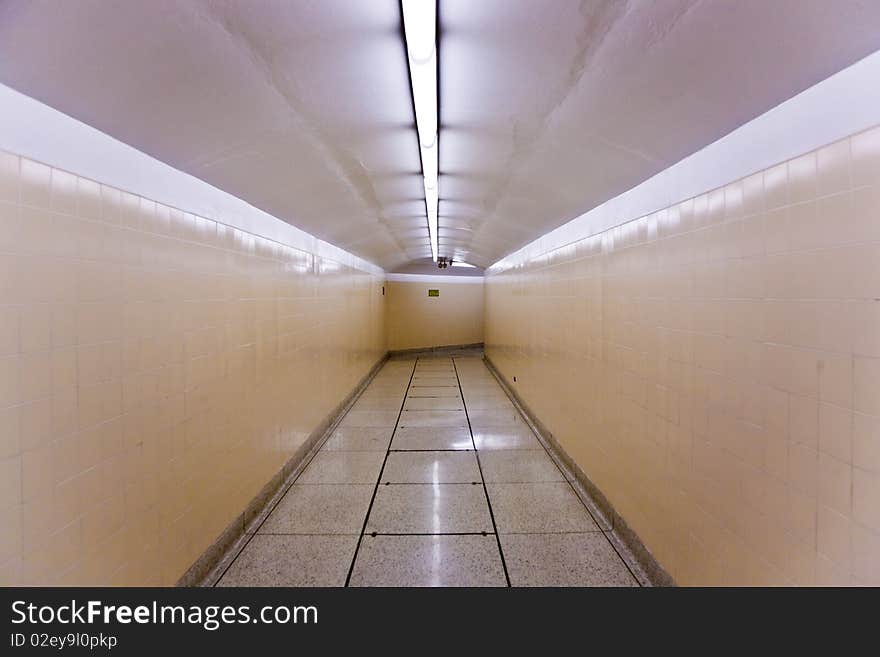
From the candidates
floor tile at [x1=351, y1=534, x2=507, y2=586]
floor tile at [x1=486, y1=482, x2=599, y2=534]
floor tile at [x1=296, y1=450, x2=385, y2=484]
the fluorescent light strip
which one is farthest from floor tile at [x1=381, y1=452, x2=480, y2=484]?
the fluorescent light strip

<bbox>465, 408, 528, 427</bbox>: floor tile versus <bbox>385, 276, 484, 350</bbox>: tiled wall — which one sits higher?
<bbox>385, 276, 484, 350</bbox>: tiled wall

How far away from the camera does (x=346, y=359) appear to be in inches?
247

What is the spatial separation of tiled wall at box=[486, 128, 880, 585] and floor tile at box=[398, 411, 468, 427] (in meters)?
2.74

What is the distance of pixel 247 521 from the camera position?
9.69 feet

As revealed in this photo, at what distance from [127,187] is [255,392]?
162cm

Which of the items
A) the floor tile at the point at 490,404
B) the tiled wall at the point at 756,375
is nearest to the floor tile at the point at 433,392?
the floor tile at the point at 490,404

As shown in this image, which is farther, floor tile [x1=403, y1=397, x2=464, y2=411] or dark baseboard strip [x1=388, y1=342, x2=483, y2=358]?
dark baseboard strip [x1=388, y1=342, x2=483, y2=358]

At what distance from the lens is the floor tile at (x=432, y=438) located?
4652mm

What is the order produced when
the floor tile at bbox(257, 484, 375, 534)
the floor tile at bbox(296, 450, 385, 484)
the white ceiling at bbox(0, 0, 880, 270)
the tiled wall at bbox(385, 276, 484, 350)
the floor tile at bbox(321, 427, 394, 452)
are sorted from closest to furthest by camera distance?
the white ceiling at bbox(0, 0, 880, 270) < the floor tile at bbox(257, 484, 375, 534) < the floor tile at bbox(296, 450, 385, 484) < the floor tile at bbox(321, 427, 394, 452) < the tiled wall at bbox(385, 276, 484, 350)

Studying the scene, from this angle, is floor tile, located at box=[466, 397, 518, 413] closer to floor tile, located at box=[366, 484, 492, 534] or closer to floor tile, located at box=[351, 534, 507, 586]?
floor tile, located at box=[366, 484, 492, 534]

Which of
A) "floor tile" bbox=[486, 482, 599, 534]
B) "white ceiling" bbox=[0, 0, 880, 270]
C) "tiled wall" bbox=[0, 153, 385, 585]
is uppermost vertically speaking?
"white ceiling" bbox=[0, 0, 880, 270]

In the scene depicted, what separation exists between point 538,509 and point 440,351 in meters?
8.72

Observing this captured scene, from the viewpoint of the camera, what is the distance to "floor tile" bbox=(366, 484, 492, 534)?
2998 millimetres

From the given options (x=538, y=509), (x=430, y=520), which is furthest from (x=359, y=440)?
(x=538, y=509)
